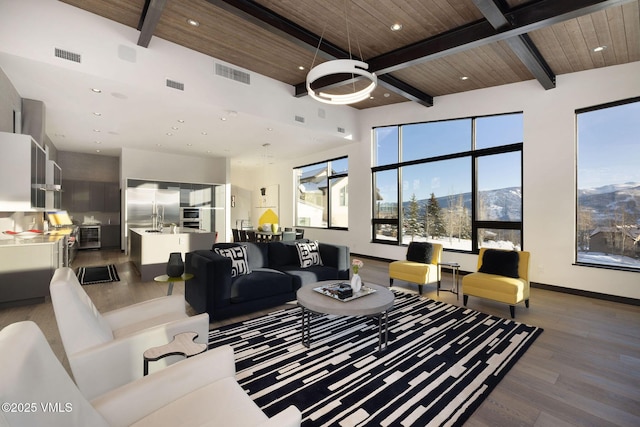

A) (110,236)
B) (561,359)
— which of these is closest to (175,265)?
(561,359)

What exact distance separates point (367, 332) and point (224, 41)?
4.69m

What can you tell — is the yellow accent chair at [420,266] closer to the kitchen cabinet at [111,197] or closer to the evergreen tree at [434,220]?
the evergreen tree at [434,220]

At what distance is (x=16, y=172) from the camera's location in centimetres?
392

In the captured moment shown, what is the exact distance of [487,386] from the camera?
2328 millimetres

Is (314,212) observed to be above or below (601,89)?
below

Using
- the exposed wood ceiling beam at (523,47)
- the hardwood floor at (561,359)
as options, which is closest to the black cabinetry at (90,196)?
the hardwood floor at (561,359)

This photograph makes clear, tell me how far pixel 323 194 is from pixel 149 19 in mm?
6695

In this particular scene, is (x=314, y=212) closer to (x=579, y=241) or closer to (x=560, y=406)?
(x=579, y=241)

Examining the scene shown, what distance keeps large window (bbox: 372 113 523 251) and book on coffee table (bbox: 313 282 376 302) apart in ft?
12.7

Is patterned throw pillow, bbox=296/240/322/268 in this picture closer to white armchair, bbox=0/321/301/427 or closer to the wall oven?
white armchair, bbox=0/321/301/427

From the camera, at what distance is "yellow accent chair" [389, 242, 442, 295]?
4.67m

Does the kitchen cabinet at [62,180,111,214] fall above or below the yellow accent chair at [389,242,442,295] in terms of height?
above

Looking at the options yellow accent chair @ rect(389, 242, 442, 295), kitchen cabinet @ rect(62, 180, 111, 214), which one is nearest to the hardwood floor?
yellow accent chair @ rect(389, 242, 442, 295)

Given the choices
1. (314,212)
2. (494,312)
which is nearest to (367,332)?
(494,312)
